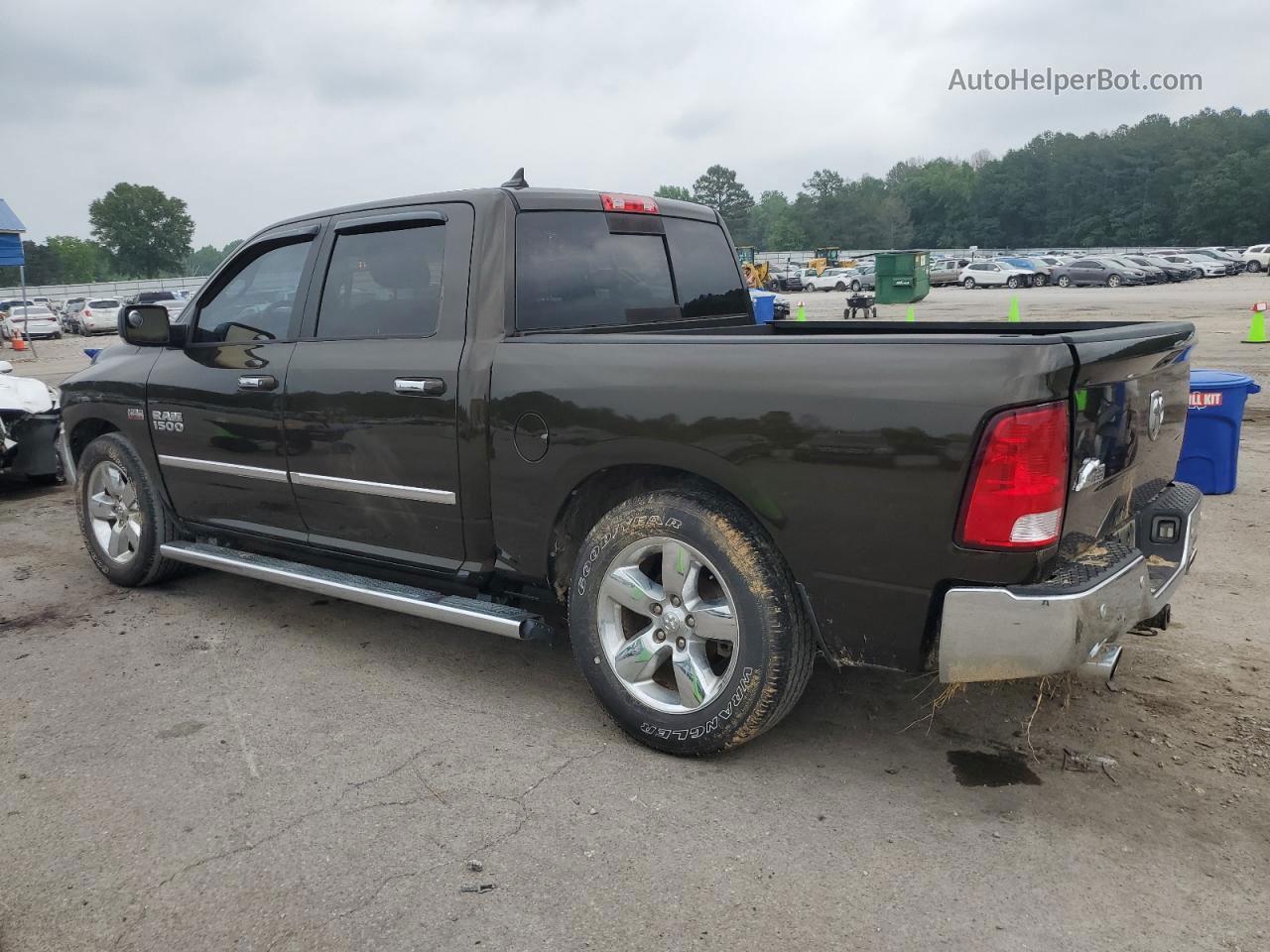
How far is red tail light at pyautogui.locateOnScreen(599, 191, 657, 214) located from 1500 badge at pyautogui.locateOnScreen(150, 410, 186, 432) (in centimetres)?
227

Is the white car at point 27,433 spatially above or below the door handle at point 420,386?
below

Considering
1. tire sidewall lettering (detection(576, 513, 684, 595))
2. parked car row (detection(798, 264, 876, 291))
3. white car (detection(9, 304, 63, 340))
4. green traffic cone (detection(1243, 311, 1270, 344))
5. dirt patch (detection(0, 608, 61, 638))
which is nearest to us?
tire sidewall lettering (detection(576, 513, 684, 595))

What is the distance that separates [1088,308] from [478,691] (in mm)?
27673

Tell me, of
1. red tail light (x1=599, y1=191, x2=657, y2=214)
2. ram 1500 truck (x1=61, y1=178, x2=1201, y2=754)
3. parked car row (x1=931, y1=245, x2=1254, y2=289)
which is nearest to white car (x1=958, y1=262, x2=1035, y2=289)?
parked car row (x1=931, y1=245, x2=1254, y2=289)

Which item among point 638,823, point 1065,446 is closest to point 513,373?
point 638,823

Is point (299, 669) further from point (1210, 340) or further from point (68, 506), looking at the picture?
point (1210, 340)

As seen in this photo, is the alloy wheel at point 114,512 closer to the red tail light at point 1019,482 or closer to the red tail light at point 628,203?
the red tail light at point 628,203

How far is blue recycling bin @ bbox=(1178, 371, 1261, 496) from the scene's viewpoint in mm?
5746

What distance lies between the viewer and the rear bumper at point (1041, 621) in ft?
8.52

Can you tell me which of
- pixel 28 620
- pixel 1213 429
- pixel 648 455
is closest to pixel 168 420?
pixel 28 620

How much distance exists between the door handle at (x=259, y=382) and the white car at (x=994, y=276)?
46.7 metres

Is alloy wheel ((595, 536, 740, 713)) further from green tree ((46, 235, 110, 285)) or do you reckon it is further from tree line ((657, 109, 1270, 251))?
green tree ((46, 235, 110, 285))

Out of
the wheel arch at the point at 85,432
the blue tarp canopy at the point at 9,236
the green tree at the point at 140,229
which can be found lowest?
the wheel arch at the point at 85,432

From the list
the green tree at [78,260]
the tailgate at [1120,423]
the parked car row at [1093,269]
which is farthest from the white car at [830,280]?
the green tree at [78,260]
